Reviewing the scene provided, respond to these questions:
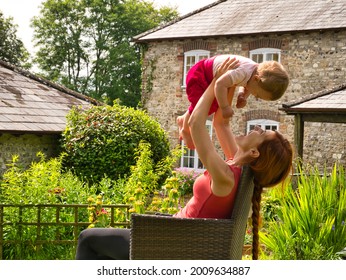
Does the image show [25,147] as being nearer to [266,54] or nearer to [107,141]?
[107,141]

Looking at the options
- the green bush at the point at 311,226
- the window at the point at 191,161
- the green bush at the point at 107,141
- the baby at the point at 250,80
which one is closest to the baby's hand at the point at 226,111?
the baby at the point at 250,80

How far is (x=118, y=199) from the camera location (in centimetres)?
845

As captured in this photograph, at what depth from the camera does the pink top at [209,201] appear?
11.8 feet

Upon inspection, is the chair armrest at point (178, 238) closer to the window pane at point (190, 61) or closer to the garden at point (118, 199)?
the garden at point (118, 199)

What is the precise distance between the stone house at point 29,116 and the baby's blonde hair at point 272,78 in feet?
26.8

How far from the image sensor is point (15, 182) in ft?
27.8

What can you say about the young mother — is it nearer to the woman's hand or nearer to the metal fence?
the woman's hand

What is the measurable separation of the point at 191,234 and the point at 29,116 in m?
9.47

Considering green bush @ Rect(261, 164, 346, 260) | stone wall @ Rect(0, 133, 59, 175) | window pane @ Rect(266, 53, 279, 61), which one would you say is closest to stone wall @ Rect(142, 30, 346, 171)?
window pane @ Rect(266, 53, 279, 61)

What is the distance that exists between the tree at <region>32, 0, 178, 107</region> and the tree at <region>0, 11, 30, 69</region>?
3.68 meters

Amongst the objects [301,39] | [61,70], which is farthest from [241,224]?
[61,70]

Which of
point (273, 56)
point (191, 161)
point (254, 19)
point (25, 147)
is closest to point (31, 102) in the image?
point (25, 147)

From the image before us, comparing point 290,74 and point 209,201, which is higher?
point 290,74
